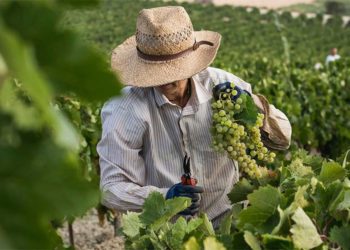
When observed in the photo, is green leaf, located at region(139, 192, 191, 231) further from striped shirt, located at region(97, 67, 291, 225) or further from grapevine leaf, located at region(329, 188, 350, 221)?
striped shirt, located at region(97, 67, 291, 225)

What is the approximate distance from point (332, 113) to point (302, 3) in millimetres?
49271

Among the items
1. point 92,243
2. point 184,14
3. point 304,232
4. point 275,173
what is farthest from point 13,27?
point 92,243

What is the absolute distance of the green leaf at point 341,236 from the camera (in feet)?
6.17

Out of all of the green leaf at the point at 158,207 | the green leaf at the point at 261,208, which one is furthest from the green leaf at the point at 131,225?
the green leaf at the point at 261,208

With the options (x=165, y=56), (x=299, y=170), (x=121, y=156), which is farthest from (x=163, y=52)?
(x=299, y=170)

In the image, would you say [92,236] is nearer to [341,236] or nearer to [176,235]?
[176,235]

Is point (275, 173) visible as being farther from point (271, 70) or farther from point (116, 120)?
point (271, 70)

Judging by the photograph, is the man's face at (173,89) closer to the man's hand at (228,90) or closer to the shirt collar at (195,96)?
the shirt collar at (195,96)

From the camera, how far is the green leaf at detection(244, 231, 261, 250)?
178cm

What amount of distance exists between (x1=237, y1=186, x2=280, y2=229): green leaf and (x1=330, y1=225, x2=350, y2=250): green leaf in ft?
0.47

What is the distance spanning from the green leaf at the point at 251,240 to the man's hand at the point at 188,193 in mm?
1100

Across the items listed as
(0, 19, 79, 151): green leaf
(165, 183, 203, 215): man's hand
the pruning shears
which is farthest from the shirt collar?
(0, 19, 79, 151): green leaf

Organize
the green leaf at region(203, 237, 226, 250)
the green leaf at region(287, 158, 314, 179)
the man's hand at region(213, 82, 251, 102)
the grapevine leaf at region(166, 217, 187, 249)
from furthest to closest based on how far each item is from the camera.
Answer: the man's hand at region(213, 82, 251, 102), the green leaf at region(287, 158, 314, 179), the grapevine leaf at region(166, 217, 187, 249), the green leaf at region(203, 237, 226, 250)

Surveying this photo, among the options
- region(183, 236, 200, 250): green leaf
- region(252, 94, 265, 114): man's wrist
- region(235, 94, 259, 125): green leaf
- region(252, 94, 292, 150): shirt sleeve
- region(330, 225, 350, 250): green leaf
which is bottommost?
region(252, 94, 292, 150): shirt sleeve
